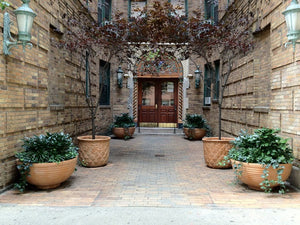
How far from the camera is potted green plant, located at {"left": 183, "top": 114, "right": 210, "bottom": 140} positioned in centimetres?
1079

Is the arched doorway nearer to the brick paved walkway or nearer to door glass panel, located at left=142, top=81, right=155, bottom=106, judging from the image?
door glass panel, located at left=142, top=81, right=155, bottom=106

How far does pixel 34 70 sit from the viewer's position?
5.20 meters

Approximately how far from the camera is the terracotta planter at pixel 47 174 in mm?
4191

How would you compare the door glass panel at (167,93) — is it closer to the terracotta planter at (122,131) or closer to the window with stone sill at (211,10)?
the terracotta planter at (122,131)

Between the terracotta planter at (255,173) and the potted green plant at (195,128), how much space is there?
6.34 meters

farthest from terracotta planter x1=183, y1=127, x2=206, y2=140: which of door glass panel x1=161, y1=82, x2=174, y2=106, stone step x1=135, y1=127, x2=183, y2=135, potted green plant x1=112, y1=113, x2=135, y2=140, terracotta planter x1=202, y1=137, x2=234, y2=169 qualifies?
terracotta planter x1=202, y1=137, x2=234, y2=169

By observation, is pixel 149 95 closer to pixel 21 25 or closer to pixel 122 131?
pixel 122 131

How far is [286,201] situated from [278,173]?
428mm

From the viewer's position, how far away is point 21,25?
13.0ft

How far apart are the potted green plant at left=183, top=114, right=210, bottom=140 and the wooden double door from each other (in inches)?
115

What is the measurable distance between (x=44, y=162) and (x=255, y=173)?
11.4 ft

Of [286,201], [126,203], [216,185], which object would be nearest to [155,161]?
[216,185]

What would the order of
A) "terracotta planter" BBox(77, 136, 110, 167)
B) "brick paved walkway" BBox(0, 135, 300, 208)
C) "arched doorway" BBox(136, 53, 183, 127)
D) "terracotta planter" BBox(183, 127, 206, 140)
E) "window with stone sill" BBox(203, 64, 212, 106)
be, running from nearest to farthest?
"brick paved walkway" BBox(0, 135, 300, 208) → "terracotta planter" BBox(77, 136, 110, 167) → "terracotta planter" BBox(183, 127, 206, 140) → "window with stone sill" BBox(203, 64, 212, 106) → "arched doorway" BBox(136, 53, 183, 127)

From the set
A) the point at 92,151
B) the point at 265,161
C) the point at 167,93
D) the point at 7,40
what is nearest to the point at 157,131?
the point at 167,93
